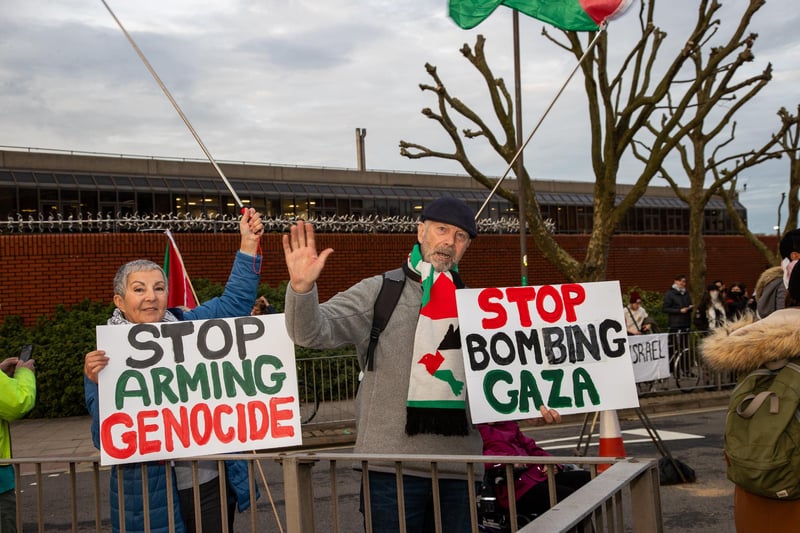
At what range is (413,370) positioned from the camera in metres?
3.44

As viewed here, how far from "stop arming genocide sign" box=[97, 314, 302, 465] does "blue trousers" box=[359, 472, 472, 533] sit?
21.5 inches

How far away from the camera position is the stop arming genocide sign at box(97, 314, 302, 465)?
12.1ft

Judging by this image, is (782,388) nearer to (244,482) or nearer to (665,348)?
(244,482)

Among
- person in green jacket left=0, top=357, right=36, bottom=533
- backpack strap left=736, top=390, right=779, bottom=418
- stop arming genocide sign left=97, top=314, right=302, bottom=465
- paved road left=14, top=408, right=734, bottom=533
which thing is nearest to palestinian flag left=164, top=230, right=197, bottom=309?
paved road left=14, top=408, right=734, bottom=533

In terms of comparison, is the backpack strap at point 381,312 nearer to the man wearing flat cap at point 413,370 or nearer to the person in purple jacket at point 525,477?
the man wearing flat cap at point 413,370

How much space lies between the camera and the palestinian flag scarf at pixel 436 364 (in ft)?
11.2

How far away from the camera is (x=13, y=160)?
20328mm

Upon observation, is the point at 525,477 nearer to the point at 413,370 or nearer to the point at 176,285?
the point at 413,370

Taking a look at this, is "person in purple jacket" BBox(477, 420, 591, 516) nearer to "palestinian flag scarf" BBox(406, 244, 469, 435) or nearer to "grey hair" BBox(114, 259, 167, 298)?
"palestinian flag scarf" BBox(406, 244, 469, 435)

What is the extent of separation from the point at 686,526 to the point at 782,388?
142 inches

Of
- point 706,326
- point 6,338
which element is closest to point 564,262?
point 706,326

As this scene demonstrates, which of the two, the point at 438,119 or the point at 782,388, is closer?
the point at 782,388

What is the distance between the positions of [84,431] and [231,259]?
723 centimetres

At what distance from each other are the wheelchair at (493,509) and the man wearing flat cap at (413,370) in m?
1.55
